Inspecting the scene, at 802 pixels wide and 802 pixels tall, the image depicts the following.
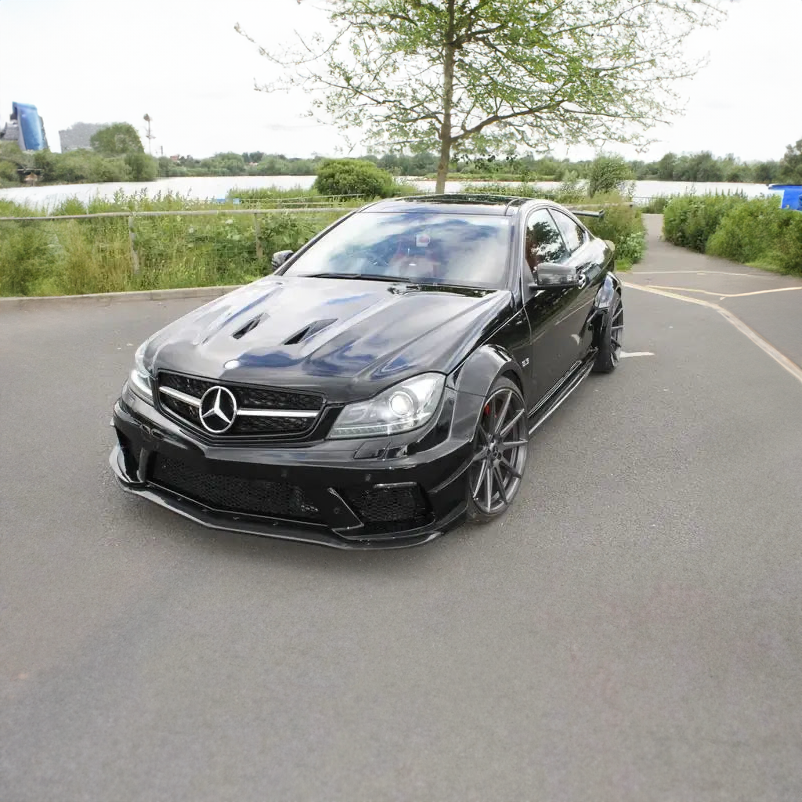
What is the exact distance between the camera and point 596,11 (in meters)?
13.9

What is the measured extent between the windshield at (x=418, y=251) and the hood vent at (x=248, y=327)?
88 cm

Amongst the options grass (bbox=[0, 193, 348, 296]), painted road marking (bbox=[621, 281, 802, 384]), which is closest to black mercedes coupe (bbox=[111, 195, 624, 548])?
painted road marking (bbox=[621, 281, 802, 384])

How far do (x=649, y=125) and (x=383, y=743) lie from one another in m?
15.5

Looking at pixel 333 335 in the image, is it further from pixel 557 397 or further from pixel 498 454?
pixel 557 397

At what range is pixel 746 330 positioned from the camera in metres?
8.51

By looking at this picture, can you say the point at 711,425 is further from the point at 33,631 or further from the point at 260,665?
the point at 33,631

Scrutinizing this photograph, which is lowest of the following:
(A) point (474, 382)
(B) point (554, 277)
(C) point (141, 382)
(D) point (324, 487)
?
(D) point (324, 487)

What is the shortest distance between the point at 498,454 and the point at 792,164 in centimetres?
5446

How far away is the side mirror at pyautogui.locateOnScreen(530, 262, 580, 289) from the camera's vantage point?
4.33 meters

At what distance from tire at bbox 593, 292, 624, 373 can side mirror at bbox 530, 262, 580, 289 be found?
76.1 inches

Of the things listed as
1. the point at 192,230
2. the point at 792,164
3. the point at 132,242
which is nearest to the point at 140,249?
the point at 132,242

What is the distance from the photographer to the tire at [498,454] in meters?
3.56

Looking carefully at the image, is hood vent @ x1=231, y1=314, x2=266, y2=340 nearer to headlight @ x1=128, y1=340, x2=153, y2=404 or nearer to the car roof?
headlight @ x1=128, y1=340, x2=153, y2=404

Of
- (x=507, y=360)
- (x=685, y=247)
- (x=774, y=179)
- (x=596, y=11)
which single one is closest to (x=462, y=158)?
(x=596, y=11)
